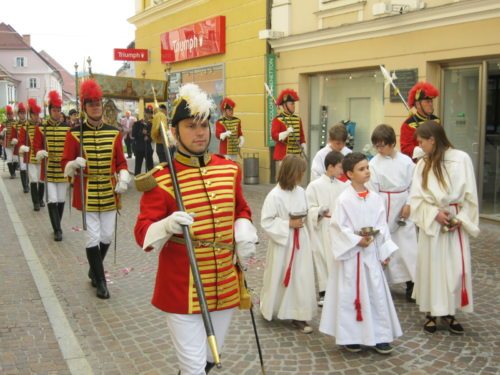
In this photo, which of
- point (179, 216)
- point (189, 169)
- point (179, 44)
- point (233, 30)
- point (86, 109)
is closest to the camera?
point (179, 216)

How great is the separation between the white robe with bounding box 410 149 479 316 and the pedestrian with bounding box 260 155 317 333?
100cm

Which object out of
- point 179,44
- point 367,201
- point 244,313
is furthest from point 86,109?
point 179,44

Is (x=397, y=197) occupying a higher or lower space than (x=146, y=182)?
lower

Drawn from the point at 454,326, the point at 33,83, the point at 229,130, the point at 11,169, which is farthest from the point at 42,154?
the point at 33,83

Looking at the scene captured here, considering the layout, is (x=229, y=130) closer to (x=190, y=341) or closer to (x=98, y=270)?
(x=98, y=270)

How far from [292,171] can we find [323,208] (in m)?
0.62

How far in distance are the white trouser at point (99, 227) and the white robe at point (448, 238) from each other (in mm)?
3283

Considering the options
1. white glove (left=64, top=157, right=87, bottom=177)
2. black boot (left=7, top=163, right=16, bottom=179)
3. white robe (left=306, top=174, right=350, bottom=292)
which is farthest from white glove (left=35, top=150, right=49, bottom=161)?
black boot (left=7, top=163, right=16, bottom=179)

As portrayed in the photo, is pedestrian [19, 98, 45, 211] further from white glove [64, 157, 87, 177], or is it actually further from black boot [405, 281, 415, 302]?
black boot [405, 281, 415, 302]

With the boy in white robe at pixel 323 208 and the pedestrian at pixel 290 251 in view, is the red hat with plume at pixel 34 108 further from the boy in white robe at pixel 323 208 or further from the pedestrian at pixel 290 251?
the pedestrian at pixel 290 251

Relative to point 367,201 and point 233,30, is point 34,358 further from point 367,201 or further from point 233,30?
point 233,30

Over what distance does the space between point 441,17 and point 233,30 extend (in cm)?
767

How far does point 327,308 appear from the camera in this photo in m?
4.89

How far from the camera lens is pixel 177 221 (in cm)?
306
